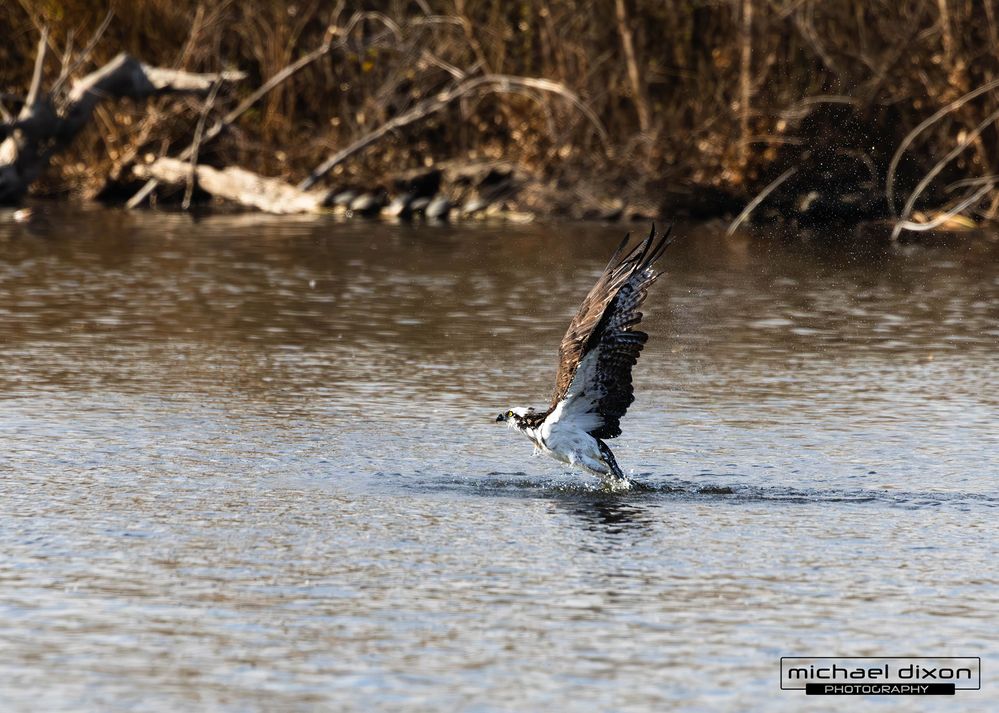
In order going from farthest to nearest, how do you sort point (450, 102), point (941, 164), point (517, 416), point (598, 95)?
1. point (450, 102)
2. point (598, 95)
3. point (941, 164)
4. point (517, 416)

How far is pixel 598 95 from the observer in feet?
87.3

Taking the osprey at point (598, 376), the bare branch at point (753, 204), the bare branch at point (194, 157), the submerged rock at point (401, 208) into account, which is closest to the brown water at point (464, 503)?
the osprey at point (598, 376)

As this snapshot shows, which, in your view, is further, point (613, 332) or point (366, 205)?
point (366, 205)

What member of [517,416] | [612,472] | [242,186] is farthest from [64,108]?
[612,472]

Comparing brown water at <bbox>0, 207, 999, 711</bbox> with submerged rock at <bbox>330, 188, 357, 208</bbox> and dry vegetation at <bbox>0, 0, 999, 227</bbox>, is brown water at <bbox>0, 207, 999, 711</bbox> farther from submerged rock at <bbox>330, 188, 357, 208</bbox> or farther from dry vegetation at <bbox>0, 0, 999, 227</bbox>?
submerged rock at <bbox>330, 188, 357, 208</bbox>

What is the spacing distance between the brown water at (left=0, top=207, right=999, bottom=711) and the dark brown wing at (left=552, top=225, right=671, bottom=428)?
0.52 m

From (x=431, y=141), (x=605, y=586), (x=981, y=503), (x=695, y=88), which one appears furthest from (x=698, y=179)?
(x=605, y=586)

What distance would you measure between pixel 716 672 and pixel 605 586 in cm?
116

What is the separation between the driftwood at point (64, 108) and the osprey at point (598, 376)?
12287mm

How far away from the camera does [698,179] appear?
26.2 metres

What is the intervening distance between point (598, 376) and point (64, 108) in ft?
44.4

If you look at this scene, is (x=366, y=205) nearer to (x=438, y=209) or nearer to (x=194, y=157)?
(x=438, y=209)

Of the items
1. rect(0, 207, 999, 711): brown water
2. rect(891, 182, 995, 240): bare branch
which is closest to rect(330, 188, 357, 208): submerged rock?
rect(891, 182, 995, 240): bare branch

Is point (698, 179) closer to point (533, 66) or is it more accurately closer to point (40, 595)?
point (533, 66)
